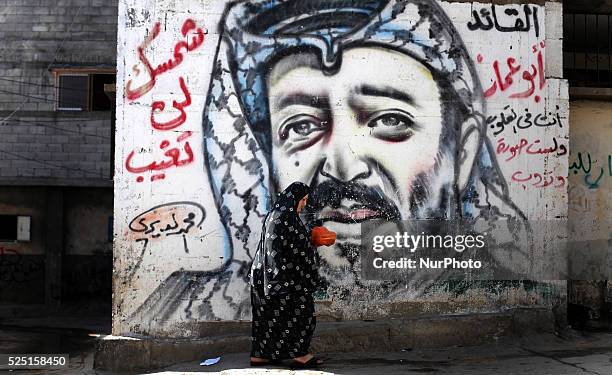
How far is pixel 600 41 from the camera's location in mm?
7969

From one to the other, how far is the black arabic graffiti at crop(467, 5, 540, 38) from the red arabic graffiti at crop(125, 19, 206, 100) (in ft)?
8.53

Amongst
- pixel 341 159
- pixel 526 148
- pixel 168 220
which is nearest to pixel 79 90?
pixel 168 220

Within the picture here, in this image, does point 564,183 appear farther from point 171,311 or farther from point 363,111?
point 171,311

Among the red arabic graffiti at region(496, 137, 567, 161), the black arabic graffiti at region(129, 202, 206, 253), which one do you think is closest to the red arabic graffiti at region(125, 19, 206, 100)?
the black arabic graffiti at region(129, 202, 206, 253)

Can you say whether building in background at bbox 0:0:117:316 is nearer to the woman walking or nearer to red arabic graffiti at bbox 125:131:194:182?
red arabic graffiti at bbox 125:131:194:182

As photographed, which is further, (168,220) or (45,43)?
(45,43)

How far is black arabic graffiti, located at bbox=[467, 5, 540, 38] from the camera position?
6.36m

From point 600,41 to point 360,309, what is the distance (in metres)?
4.56

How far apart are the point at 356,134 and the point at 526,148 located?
65.3 inches

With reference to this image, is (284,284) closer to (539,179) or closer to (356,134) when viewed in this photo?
(356,134)

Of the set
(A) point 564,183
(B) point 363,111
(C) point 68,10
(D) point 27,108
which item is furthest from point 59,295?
(A) point 564,183

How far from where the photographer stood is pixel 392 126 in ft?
20.5

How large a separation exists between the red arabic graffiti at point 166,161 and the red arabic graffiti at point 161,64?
52 cm

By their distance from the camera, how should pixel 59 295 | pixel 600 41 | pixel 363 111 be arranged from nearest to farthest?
pixel 363 111 < pixel 600 41 < pixel 59 295
